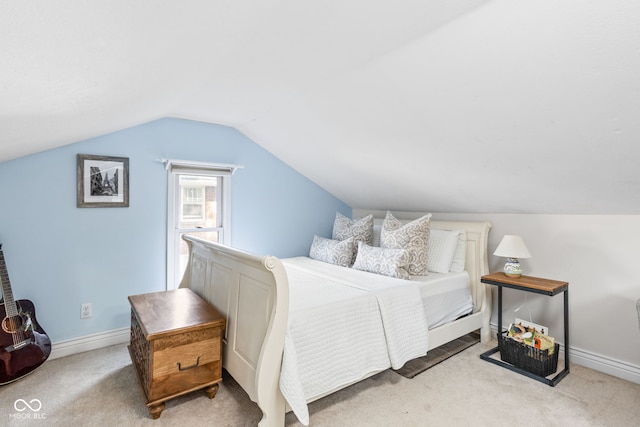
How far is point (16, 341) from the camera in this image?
220cm

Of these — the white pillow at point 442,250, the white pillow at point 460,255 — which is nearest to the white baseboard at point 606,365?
the white pillow at point 460,255

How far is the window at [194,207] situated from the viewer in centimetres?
315

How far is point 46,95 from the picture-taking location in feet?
4.24

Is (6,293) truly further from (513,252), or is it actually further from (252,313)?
(513,252)

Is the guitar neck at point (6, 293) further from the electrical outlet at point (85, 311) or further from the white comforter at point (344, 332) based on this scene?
the white comforter at point (344, 332)

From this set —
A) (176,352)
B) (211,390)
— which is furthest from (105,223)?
(211,390)

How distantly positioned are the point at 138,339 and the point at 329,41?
2082mm

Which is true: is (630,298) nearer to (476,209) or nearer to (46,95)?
(476,209)

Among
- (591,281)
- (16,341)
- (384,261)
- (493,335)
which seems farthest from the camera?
(493,335)

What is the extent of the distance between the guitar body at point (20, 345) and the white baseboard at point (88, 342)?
228mm

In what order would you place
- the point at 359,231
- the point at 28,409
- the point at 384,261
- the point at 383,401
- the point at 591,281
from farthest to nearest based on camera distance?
the point at 359,231, the point at 384,261, the point at 591,281, the point at 383,401, the point at 28,409

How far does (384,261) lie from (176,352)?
1.63 metres

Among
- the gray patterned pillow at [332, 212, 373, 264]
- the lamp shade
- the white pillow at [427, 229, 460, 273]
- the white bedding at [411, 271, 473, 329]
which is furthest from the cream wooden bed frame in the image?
the gray patterned pillow at [332, 212, 373, 264]

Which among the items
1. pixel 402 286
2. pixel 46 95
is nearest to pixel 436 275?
pixel 402 286
